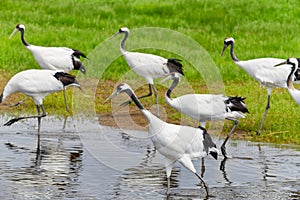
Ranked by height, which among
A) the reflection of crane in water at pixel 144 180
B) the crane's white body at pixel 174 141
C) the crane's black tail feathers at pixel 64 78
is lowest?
the reflection of crane in water at pixel 144 180

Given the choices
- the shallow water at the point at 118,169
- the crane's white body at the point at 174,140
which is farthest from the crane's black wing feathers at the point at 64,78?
the crane's white body at the point at 174,140

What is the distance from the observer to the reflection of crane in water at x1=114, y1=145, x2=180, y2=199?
29.0 ft

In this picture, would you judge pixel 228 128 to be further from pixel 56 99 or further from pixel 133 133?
pixel 56 99

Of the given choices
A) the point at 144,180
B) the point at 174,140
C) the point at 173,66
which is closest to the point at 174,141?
the point at 174,140

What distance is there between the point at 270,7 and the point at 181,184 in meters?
14.5

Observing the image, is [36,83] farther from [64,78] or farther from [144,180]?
[144,180]

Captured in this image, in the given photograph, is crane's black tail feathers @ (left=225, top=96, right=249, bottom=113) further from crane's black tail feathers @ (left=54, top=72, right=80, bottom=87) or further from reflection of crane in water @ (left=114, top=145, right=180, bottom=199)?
crane's black tail feathers @ (left=54, top=72, right=80, bottom=87)

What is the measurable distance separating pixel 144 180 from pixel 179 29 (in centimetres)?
1180

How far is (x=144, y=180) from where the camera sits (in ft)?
31.1

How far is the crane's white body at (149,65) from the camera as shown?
47.6ft

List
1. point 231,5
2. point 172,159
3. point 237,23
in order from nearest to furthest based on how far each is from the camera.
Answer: point 172,159 < point 237,23 < point 231,5

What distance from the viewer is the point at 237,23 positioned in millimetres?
21844

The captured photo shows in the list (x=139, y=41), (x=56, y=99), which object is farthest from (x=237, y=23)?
(x=56, y=99)

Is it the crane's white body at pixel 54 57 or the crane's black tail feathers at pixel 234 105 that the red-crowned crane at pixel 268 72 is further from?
the crane's white body at pixel 54 57
